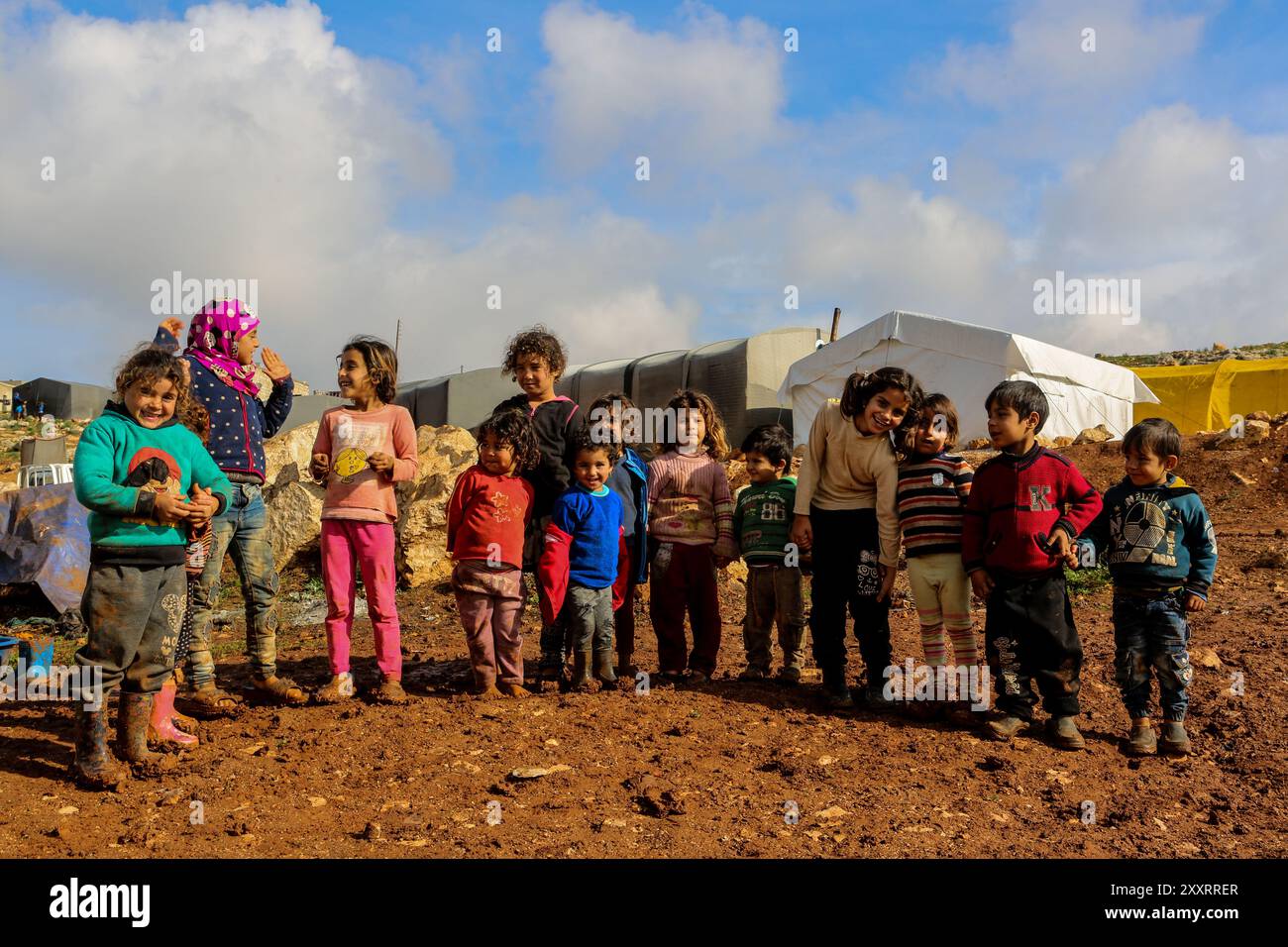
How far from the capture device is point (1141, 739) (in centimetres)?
388

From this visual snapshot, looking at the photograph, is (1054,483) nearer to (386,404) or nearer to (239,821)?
(386,404)

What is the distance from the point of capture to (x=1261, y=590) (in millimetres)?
6809

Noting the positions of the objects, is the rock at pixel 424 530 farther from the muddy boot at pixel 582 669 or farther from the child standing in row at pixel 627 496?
the muddy boot at pixel 582 669

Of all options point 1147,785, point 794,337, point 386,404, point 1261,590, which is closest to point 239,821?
point 386,404

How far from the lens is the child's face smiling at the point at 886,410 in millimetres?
4289

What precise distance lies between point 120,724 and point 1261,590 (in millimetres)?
7272

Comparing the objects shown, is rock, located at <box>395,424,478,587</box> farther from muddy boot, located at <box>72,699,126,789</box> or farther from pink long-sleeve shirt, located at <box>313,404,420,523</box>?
muddy boot, located at <box>72,699,126,789</box>

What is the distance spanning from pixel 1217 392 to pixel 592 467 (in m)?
19.6

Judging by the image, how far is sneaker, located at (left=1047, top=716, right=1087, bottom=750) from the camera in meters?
3.88

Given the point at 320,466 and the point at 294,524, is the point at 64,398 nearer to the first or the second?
the point at 294,524

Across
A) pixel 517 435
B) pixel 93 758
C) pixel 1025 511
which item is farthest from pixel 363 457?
pixel 1025 511

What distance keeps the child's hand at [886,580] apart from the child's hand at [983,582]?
0.36m

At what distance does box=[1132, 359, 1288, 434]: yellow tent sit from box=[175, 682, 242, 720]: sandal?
1943cm

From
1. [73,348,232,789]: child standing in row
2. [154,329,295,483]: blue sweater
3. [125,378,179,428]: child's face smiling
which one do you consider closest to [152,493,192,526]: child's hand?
[73,348,232,789]: child standing in row
